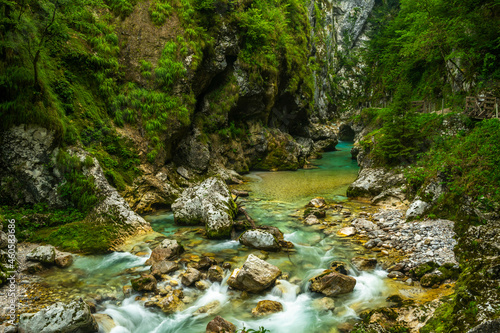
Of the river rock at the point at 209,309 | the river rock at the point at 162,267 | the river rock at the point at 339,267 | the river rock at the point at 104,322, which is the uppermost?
the river rock at the point at 162,267

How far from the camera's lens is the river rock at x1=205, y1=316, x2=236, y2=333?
4883mm

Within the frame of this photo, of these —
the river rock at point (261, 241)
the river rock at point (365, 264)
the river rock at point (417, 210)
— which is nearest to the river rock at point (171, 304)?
the river rock at point (261, 241)

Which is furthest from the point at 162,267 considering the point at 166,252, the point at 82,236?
the point at 82,236

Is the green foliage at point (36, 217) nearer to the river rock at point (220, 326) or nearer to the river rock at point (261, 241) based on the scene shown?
the river rock at point (261, 241)

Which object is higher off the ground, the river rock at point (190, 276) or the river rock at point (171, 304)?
the river rock at point (190, 276)

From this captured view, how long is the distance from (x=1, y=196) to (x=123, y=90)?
7.03 meters

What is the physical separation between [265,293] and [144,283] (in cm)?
272

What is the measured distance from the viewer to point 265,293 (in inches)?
243

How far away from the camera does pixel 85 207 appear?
8898 mm

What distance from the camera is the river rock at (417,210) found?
31.5 feet

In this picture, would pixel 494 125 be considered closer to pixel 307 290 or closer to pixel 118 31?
pixel 307 290

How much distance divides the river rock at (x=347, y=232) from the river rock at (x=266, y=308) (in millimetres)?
4468

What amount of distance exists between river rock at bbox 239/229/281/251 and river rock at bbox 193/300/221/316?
2.73m

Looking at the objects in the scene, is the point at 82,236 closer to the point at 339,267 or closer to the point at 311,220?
the point at 339,267
